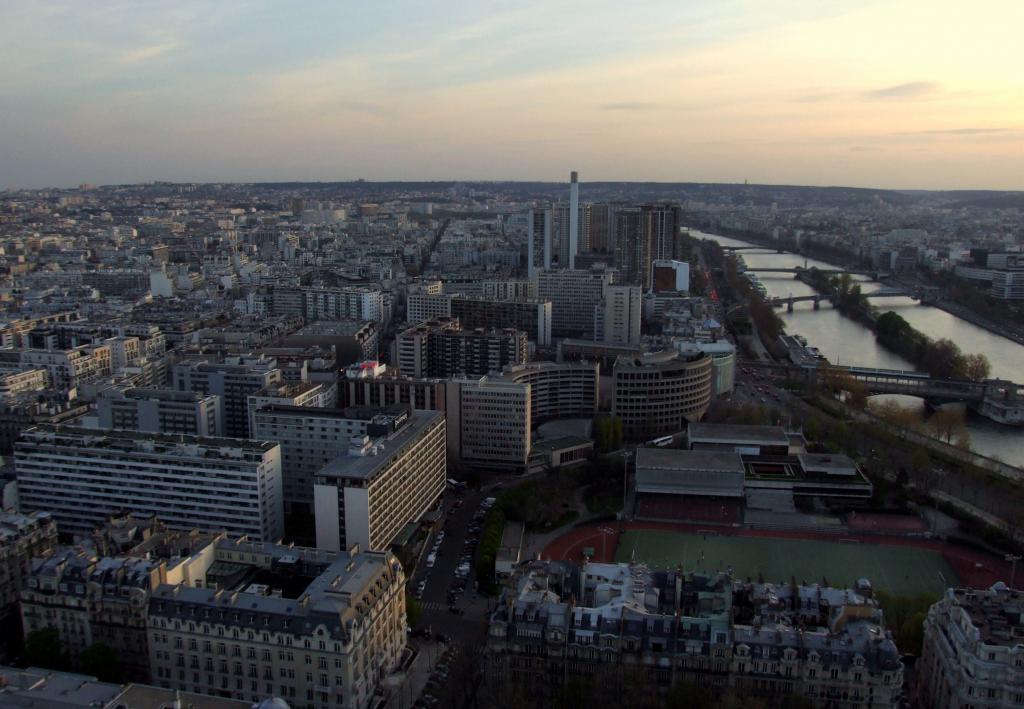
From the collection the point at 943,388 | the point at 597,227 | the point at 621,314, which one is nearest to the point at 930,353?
the point at 943,388

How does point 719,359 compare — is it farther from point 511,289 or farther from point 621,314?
point 511,289

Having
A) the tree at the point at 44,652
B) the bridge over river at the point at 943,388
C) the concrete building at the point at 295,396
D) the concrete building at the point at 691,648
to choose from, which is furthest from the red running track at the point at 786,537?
the bridge over river at the point at 943,388

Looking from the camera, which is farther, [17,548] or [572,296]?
[572,296]

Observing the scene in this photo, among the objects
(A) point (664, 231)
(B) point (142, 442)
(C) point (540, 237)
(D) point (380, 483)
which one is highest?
(A) point (664, 231)

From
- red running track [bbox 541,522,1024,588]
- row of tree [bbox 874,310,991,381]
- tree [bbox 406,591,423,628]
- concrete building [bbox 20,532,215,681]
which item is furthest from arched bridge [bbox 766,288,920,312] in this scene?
concrete building [bbox 20,532,215,681]

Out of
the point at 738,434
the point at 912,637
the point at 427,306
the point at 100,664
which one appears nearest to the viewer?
the point at 100,664

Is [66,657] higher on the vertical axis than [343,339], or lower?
lower

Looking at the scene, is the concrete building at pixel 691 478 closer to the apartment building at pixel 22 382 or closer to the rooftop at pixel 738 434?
the rooftop at pixel 738 434
